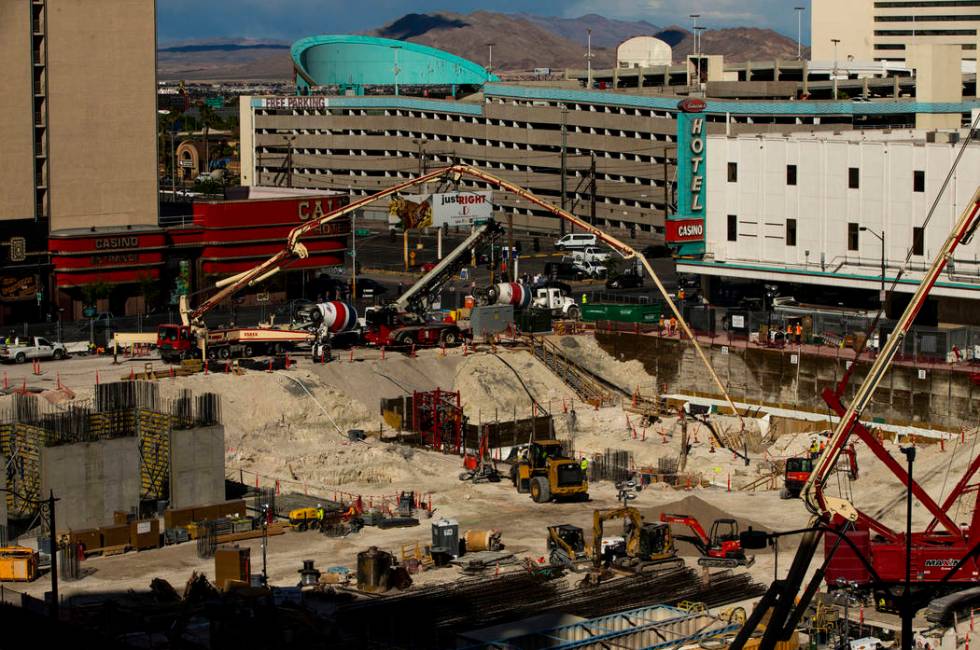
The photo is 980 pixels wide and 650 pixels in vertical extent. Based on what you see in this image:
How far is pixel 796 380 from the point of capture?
84.0m

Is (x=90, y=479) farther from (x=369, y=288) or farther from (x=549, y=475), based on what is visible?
(x=369, y=288)

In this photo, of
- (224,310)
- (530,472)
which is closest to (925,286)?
(530,472)

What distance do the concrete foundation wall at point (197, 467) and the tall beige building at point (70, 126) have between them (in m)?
37.8

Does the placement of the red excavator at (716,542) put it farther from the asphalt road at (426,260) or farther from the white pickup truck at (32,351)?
the asphalt road at (426,260)

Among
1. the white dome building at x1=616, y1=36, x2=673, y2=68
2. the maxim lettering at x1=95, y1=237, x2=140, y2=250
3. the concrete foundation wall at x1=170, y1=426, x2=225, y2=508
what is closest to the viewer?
the concrete foundation wall at x1=170, y1=426, x2=225, y2=508

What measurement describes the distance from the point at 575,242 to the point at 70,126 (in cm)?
3895

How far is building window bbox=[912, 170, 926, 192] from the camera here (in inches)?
3435

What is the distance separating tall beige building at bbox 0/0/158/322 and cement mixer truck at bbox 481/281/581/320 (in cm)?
2307

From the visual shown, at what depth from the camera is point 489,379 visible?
8656 centimetres

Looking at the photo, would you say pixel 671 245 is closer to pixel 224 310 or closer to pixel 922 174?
pixel 922 174

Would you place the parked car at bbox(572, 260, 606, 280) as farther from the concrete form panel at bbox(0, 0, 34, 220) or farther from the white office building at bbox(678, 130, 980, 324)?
the concrete form panel at bbox(0, 0, 34, 220)

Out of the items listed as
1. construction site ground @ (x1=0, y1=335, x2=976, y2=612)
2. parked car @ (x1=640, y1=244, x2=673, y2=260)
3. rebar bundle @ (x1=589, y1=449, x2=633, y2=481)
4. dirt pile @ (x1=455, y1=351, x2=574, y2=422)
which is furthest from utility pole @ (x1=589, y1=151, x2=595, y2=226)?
rebar bundle @ (x1=589, y1=449, x2=633, y2=481)

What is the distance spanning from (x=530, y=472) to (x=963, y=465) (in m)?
15.8

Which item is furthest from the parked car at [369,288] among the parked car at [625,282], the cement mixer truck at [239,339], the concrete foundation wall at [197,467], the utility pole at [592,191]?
the concrete foundation wall at [197,467]
